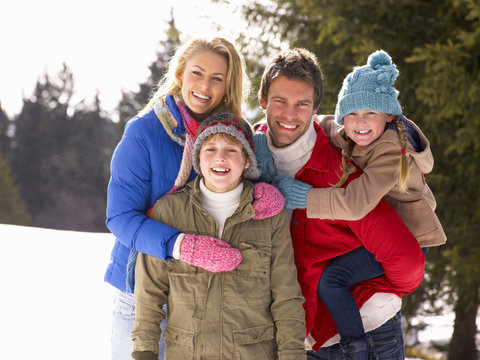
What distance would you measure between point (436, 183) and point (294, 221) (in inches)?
167

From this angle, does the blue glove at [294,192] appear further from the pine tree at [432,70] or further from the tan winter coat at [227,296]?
the pine tree at [432,70]

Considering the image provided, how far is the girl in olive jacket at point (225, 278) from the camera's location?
6.64ft

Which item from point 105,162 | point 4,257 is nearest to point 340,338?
point 4,257

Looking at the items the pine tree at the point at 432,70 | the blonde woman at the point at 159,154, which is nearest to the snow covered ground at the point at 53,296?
the blonde woman at the point at 159,154

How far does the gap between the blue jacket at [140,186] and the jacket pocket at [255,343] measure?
458 mm

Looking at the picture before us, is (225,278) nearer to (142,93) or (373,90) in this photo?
(373,90)

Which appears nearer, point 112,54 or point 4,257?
point 4,257

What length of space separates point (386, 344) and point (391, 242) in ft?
1.60

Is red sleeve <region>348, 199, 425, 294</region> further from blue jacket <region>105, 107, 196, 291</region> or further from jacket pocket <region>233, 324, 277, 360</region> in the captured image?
blue jacket <region>105, 107, 196, 291</region>

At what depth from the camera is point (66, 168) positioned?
3488 centimetres

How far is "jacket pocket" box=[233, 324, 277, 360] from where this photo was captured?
1998 mm

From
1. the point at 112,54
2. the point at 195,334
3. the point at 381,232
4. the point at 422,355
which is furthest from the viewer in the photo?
the point at 112,54

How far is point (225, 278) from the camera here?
207 cm

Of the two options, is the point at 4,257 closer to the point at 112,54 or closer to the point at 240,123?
the point at 240,123
